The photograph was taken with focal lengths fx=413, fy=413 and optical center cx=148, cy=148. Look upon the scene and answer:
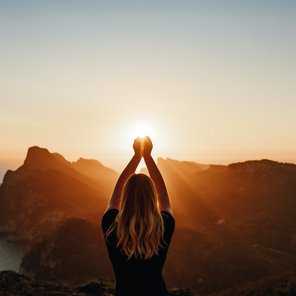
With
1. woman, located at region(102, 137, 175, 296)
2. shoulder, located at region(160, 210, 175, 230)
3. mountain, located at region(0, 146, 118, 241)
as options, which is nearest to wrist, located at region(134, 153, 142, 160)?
woman, located at region(102, 137, 175, 296)

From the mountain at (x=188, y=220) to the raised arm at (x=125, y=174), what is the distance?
161 ft

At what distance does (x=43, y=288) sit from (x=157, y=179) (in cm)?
2567

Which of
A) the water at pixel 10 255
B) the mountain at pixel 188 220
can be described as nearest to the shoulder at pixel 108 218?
the mountain at pixel 188 220

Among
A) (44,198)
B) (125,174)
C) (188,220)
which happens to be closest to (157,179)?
(125,174)

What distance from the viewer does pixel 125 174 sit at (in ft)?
15.6

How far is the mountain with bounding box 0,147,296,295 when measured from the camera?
60438 mm

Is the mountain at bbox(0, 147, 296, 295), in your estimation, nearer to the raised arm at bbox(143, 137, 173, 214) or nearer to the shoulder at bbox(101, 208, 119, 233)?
the raised arm at bbox(143, 137, 173, 214)

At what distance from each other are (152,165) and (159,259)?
3.76 ft

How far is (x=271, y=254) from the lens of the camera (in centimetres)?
6644

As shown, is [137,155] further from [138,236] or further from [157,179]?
[138,236]

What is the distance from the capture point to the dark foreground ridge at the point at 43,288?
26.0 meters

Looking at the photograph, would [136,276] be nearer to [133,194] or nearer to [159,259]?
[159,259]

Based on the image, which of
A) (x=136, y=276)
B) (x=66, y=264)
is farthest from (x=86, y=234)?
(x=136, y=276)

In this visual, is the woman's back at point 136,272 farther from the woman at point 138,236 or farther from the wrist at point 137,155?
the wrist at point 137,155
